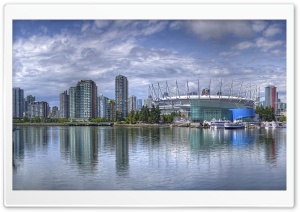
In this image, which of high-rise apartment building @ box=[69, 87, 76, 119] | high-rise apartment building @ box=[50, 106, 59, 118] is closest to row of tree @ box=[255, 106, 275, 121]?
high-rise apartment building @ box=[69, 87, 76, 119]

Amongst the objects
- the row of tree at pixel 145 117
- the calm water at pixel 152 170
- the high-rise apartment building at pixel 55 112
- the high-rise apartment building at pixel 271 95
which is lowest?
the calm water at pixel 152 170

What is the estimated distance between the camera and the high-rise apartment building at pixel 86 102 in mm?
11401

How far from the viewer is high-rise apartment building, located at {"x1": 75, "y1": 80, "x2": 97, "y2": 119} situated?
37.4 feet

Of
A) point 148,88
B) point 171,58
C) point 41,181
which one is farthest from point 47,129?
point 41,181

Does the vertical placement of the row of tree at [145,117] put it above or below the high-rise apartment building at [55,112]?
below

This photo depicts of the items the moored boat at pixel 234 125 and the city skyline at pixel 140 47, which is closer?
the city skyline at pixel 140 47

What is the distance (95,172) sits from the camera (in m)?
5.77

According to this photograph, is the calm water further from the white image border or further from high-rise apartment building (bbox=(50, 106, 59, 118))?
high-rise apartment building (bbox=(50, 106, 59, 118))

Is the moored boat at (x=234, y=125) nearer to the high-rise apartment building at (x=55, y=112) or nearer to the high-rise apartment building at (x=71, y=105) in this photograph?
the high-rise apartment building at (x=71, y=105)
